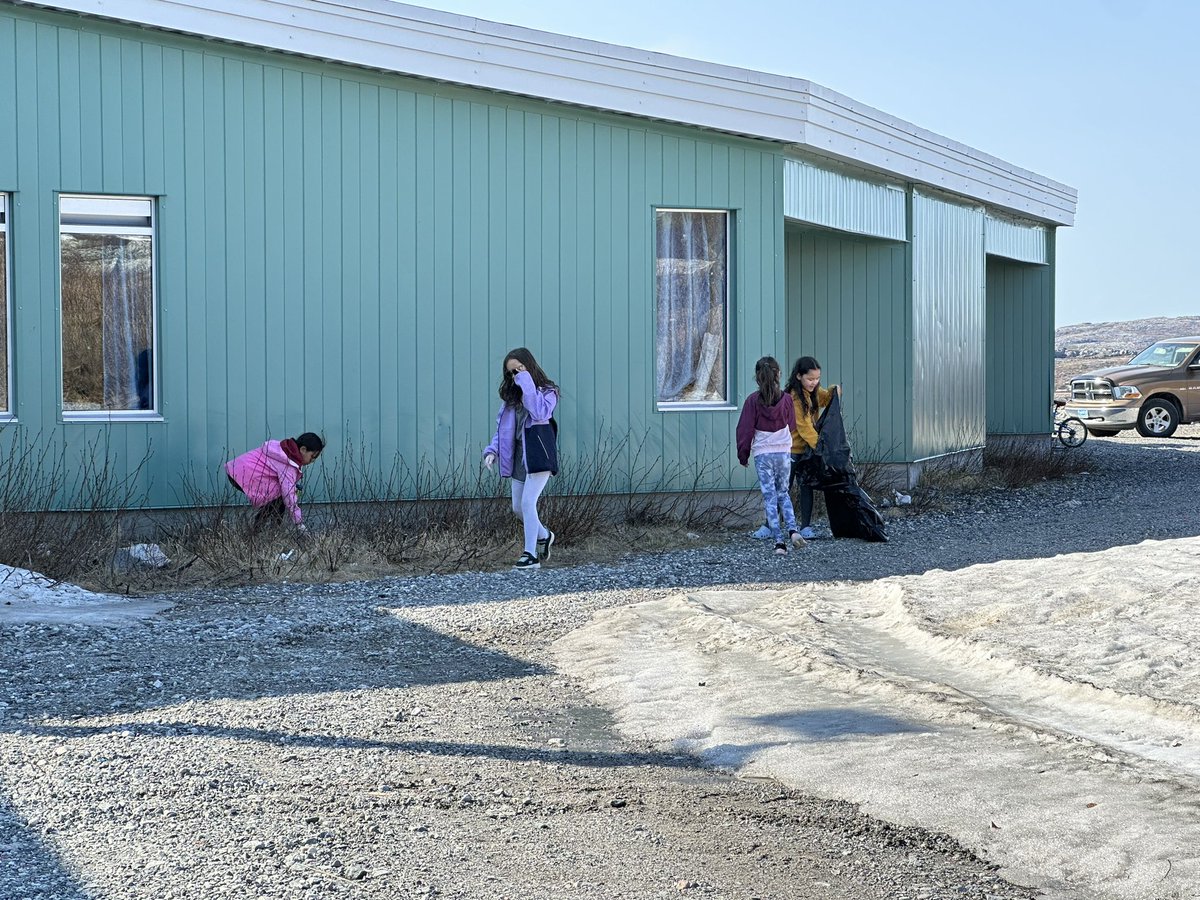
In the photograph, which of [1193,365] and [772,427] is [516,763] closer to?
[772,427]

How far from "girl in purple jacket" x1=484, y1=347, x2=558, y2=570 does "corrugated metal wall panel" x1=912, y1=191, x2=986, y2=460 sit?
7097 millimetres

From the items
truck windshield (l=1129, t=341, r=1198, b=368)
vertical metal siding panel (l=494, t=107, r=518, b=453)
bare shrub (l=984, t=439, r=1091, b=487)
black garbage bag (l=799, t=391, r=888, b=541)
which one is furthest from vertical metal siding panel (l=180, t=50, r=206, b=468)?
truck windshield (l=1129, t=341, r=1198, b=368)

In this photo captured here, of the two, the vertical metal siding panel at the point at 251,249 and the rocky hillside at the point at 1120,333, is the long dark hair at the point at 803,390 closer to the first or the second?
the vertical metal siding panel at the point at 251,249

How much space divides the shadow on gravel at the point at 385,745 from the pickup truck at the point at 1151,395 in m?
23.9

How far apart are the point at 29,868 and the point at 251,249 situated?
26.7 ft

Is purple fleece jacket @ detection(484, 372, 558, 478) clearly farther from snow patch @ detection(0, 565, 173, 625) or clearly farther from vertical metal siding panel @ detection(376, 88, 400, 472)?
snow patch @ detection(0, 565, 173, 625)

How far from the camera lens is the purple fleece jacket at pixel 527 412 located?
1071 cm

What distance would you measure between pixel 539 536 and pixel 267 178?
3.55 m

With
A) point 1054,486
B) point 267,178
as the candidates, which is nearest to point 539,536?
point 267,178

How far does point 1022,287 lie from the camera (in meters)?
22.6

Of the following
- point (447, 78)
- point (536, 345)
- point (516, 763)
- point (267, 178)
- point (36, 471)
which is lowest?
point (516, 763)

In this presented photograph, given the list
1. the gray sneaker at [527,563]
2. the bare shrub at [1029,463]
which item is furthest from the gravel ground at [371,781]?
the bare shrub at [1029,463]

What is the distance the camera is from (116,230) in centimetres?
1158

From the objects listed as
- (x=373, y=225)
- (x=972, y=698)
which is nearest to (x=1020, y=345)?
(x=373, y=225)
